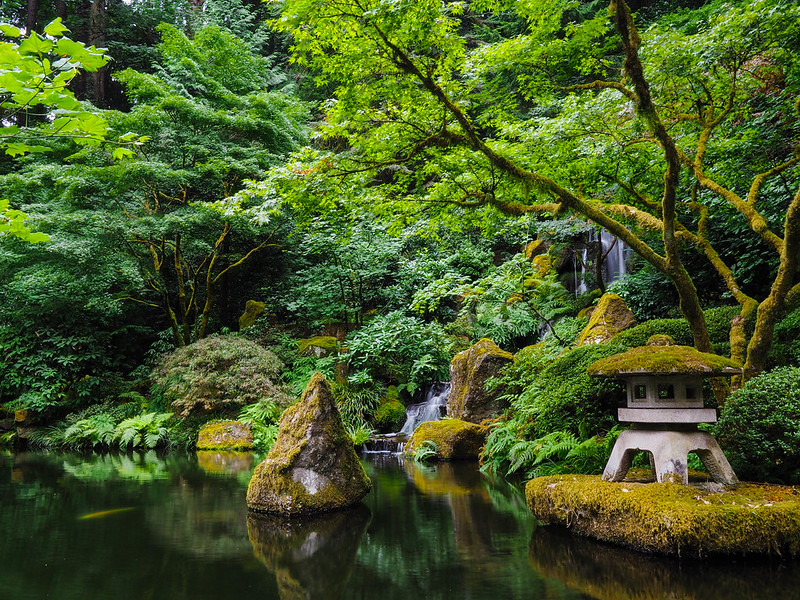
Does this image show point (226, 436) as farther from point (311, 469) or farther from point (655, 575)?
point (655, 575)

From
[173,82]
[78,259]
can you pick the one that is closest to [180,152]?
[173,82]

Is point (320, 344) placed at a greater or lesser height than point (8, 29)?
lesser

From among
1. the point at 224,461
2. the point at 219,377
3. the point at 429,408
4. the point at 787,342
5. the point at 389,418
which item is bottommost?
the point at 224,461

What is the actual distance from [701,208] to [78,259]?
41.3ft

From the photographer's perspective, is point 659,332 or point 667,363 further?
point 659,332

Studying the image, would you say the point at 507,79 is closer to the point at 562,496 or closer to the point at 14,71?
the point at 562,496

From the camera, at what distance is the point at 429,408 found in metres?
12.0

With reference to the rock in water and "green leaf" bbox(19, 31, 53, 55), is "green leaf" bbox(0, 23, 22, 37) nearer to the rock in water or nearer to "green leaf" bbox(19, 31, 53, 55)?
"green leaf" bbox(19, 31, 53, 55)

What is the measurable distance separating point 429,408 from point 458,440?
284 centimetres

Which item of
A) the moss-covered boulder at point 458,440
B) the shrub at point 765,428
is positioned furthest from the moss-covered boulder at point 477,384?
the shrub at point 765,428

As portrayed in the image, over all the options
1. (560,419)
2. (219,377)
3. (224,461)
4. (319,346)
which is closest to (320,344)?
(319,346)

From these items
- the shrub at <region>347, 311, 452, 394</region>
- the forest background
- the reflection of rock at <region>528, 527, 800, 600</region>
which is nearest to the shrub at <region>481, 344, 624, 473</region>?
the forest background

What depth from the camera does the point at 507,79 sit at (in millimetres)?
13969

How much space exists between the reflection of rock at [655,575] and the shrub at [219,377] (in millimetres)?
9196
